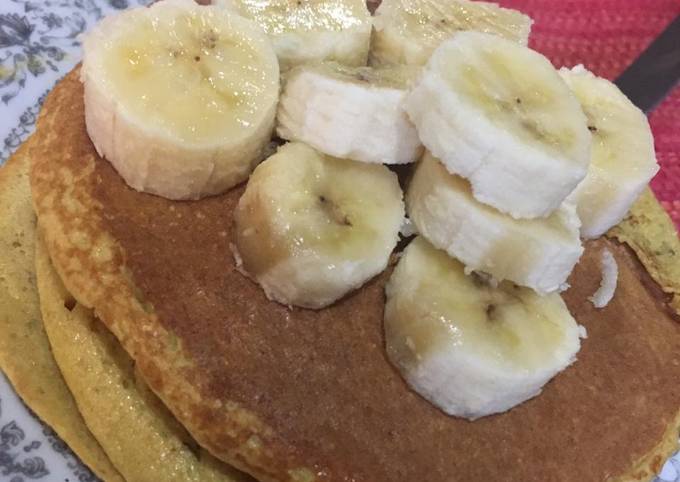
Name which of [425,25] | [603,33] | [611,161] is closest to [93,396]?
[425,25]

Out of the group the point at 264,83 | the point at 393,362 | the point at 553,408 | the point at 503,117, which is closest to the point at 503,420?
the point at 553,408

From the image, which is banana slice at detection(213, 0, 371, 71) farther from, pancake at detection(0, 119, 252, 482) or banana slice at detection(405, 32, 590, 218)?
pancake at detection(0, 119, 252, 482)

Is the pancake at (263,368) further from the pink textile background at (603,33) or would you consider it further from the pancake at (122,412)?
the pink textile background at (603,33)

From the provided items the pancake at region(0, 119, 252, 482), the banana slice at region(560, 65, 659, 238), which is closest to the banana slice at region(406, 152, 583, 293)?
the banana slice at region(560, 65, 659, 238)

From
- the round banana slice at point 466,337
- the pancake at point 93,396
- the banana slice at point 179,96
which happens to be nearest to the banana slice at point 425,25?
the banana slice at point 179,96

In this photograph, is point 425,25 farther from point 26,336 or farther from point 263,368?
point 26,336

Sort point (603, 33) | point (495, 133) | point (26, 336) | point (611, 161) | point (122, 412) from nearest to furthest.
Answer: point (495, 133)
point (122, 412)
point (26, 336)
point (611, 161)
point (603, 33)
